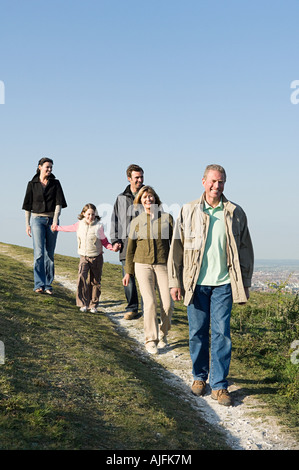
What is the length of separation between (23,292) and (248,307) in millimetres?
6417

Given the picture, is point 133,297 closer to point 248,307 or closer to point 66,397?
point 248,307

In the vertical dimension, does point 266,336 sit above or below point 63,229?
below

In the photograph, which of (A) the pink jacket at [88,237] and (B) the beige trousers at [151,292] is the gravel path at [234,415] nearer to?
(B) the beige trousers at [151,292]

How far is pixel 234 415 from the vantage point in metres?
6.72

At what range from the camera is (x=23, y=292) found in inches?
519

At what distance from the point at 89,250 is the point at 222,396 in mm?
6256

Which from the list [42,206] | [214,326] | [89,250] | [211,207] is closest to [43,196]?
[42,206]

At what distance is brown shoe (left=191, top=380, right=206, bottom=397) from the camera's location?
741cm

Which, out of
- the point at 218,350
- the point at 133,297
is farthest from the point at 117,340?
the point at 218,350

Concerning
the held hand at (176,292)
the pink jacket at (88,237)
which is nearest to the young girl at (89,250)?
the pink jacket at (88,237)

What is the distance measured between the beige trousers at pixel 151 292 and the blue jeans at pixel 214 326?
1760 millimetres

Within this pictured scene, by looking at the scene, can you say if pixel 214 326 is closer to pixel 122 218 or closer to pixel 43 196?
pixel 122 218
